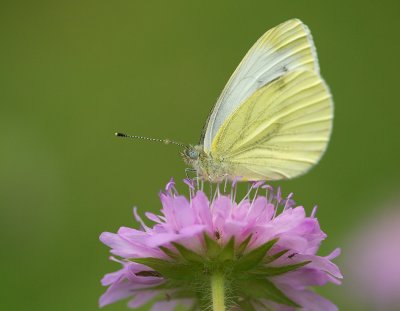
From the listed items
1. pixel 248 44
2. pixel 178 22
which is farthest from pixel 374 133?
pixel 178 22

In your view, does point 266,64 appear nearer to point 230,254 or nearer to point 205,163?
point 205,163

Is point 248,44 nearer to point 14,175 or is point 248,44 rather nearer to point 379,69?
point 379,69

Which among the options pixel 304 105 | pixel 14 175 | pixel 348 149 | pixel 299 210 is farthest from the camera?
pixel 348 149

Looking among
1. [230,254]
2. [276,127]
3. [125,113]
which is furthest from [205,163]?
[125,113]

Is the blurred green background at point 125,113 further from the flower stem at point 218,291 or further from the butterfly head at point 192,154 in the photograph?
the flower stem at point 218,291

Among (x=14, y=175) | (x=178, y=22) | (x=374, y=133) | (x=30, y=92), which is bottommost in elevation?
(x=14, y=175)

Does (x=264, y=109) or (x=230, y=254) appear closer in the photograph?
(x=230, y=254)

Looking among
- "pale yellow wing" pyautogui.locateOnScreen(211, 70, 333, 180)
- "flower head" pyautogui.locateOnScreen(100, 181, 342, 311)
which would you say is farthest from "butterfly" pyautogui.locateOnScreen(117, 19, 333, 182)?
"flower head" pyautogui.locateOnScreen(100, 181, 342, 311)
